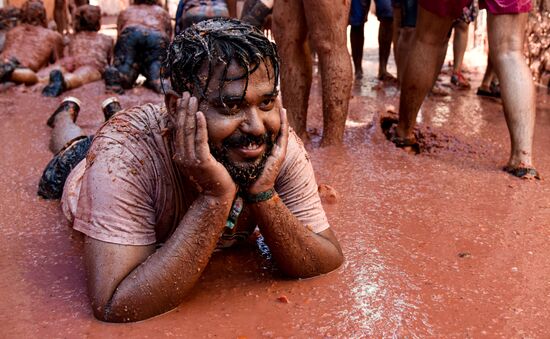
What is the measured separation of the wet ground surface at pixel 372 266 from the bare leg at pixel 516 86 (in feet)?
0.61

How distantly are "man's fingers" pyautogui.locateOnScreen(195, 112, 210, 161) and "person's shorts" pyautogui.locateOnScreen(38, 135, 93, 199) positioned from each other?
1.57 meters

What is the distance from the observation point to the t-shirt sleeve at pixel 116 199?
6.62 feet

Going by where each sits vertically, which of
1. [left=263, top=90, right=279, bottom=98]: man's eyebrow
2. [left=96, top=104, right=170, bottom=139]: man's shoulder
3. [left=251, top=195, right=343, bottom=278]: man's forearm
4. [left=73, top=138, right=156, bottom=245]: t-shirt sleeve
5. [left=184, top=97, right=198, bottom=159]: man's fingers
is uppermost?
[left=263, top=90, right=279, bottom=98]: man's eyebrow

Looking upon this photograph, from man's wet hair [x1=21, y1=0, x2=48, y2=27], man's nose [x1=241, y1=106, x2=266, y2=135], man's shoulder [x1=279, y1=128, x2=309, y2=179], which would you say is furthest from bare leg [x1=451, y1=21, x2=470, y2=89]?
man's wet hair [x1=21, y1=0, x2=48, y2=27]

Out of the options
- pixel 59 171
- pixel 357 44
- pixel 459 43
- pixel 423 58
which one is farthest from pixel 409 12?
pixel 59 171

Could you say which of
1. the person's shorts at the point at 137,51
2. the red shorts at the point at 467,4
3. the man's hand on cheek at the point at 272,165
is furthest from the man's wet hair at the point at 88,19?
the man's hand on cheek at the point at 272,165

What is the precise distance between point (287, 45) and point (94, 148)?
7.25ft

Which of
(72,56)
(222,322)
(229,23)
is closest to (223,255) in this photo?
(222,322)

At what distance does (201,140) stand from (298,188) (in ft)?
1.82

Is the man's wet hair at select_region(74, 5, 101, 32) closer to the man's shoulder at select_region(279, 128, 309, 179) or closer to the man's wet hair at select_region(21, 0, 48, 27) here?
the man's wet hair at select_region(21, 0, 48, 27)

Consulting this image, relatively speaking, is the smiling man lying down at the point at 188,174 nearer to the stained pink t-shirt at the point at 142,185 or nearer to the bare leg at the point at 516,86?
the stained pink t-shirt at the point at 142,185

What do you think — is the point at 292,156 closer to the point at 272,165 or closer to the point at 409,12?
the point at 272,165

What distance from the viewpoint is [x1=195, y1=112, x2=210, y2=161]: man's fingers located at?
1895mm

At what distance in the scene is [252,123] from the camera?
6.40ft
